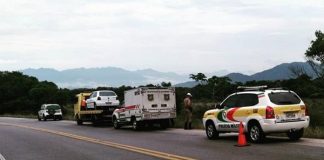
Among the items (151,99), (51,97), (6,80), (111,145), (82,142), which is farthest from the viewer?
(6,80)

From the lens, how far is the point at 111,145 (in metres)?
18.8

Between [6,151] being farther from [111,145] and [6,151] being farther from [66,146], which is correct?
[111,145]

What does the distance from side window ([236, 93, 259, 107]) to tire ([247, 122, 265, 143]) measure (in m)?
0.73

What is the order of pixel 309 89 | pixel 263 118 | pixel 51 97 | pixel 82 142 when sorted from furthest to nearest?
pixel 51 97 → pixel 309 89 → pixel 82 142 → pixel 263 118

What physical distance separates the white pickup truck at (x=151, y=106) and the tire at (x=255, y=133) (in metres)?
10.1

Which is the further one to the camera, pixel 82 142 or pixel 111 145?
pixel 82 142

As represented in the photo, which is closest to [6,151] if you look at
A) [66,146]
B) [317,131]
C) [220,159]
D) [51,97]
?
[66,146]

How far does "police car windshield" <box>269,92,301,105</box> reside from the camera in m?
17.5

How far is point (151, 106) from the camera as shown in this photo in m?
27.5

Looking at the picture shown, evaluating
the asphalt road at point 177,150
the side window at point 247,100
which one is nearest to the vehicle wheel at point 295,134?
the asphalt road at point 177,150

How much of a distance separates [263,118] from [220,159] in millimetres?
4174

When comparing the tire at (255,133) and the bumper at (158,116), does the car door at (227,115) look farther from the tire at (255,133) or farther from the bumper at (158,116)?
the bumper at (158,116)

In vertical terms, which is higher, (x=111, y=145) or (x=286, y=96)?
(x=286, y=96)

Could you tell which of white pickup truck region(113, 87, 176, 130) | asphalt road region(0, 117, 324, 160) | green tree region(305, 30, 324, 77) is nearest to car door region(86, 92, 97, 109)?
white pickup truck region(113, 87, 176, 130)
